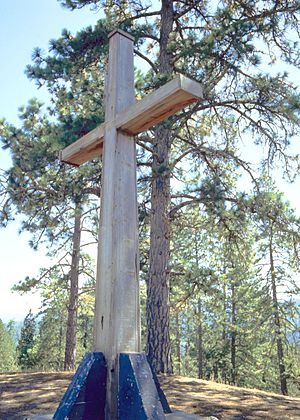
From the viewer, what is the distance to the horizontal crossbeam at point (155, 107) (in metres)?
1.99

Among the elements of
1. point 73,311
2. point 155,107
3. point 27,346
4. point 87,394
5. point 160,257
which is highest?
point 155,107

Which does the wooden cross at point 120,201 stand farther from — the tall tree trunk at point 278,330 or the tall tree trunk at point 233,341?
the tall tree trunk at point 233,341

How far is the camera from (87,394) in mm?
1811

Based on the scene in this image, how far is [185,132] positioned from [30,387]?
6.14 meters

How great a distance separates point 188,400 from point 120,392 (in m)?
3.06

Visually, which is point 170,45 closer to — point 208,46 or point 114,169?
point 208,46

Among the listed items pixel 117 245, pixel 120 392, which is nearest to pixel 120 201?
pixel 117 245

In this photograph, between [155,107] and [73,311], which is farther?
[73,311]

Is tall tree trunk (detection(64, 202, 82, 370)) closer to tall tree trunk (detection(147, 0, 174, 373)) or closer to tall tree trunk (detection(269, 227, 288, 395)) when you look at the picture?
tall tree trunk (detection(147, 0, 174, 373))

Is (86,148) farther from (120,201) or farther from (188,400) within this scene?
(188,400)

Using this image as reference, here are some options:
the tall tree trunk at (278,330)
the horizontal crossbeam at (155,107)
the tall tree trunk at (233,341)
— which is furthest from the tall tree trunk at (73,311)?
Result: the horizontal crossbeam at (155,107)

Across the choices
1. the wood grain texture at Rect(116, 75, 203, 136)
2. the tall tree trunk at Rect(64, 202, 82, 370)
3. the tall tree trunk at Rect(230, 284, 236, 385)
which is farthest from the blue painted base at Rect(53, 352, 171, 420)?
the tall tree trunk at Rect(230, 284, 236, 385)

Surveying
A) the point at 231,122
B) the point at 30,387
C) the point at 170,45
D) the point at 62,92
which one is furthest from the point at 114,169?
the point at 231,122

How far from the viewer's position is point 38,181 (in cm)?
688
